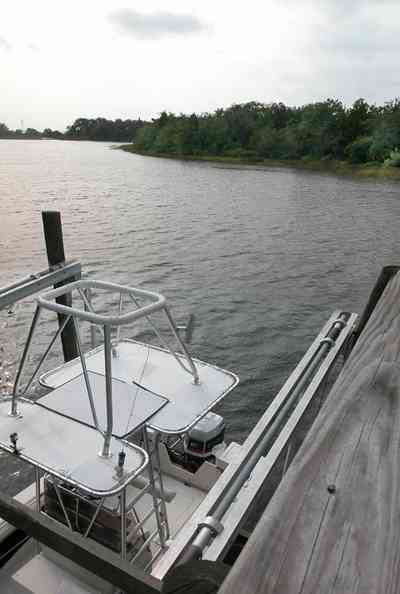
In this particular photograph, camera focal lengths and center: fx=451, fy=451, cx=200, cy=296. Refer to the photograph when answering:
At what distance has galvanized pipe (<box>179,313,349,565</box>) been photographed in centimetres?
137

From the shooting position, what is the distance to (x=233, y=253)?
23422 mm

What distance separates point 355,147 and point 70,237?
5921cm

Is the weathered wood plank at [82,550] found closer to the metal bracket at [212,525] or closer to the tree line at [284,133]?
the metal bracket at [212,525]

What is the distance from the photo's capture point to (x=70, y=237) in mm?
25219

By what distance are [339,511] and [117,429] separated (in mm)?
3670

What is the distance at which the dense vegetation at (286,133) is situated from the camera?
71.6m

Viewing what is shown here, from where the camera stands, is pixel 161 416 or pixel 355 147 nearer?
pixel 161 416

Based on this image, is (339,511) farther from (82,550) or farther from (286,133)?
(286,133)

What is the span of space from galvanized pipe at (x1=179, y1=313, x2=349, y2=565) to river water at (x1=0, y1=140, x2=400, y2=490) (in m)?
8.83

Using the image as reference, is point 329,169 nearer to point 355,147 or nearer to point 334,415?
point 355,147

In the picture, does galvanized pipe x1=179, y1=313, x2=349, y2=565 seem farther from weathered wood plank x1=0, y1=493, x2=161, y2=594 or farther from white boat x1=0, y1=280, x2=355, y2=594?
weathered wood plank x1=0, y1=493, x2=161, y2=594

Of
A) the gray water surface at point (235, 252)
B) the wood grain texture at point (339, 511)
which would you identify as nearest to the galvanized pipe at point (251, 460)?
the wood grain texture at point (339, 511)

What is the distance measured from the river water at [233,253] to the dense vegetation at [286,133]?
108ft

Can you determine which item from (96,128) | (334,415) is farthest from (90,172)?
(96,128)
